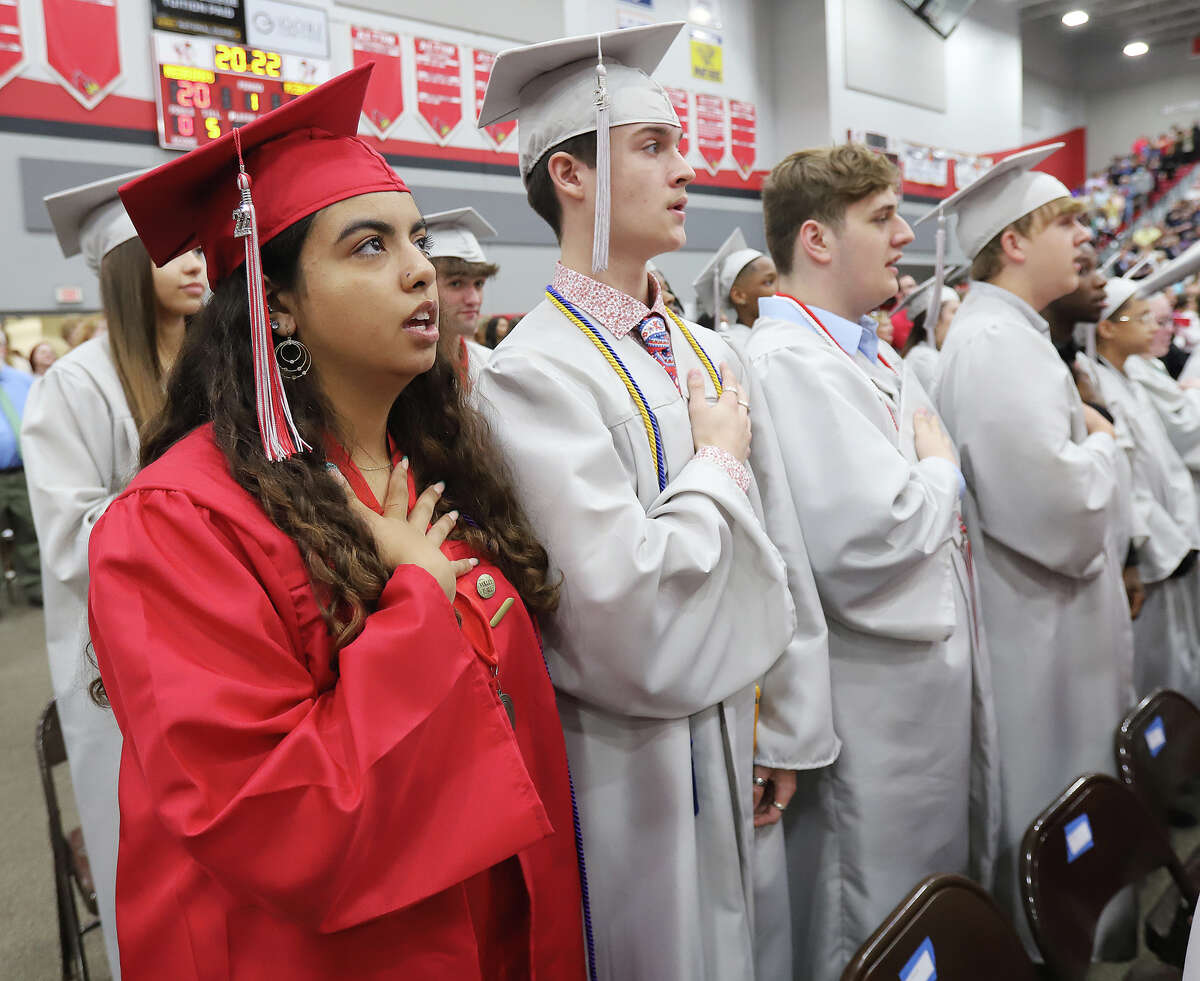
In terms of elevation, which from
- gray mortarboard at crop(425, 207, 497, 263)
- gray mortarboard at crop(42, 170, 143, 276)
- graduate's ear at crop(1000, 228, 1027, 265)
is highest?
gray mortarboard at crop(425, 207, 497, 263)

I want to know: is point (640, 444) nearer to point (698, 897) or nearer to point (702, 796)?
point (702, 796)

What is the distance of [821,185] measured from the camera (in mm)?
2049

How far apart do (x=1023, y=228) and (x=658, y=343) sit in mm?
1559

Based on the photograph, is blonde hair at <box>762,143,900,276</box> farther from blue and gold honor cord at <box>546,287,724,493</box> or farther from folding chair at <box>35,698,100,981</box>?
folding chair at <box>35,698,100,981</box>

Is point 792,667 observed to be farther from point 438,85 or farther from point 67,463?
point 438,85

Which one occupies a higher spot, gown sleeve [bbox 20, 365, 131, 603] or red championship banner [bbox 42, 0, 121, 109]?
red championship banner [bbox 42, 0, 121, 109]

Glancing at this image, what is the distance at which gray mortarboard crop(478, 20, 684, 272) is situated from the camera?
1481mm

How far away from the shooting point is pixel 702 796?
1.47 meters

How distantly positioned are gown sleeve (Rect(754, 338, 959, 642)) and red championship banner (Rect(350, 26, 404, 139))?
5448mm

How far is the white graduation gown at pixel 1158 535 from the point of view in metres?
3.18

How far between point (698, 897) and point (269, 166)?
4.16ft

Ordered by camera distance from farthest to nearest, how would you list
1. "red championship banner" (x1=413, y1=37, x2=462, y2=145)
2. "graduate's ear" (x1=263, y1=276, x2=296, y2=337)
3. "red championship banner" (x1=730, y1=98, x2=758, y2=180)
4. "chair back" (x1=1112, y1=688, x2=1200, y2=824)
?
1. "red championship banner" (x1=730, y1=98, x2=758, y2=180)
2. "red championship banner" (x1=413, y1=37, x2=462, y2=145)
3. "chair back" (x1=1112, y1=688, x2=1200, y2=824)
4. "graduate's ear" (x1=263, y1=276, x2=296, y2=337)

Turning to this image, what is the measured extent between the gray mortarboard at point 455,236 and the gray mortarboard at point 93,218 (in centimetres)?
102

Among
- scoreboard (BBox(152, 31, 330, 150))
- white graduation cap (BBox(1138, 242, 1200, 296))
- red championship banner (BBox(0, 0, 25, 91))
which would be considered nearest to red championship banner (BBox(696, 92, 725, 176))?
scoreboard (BBox(152, 31, 330, 150))
